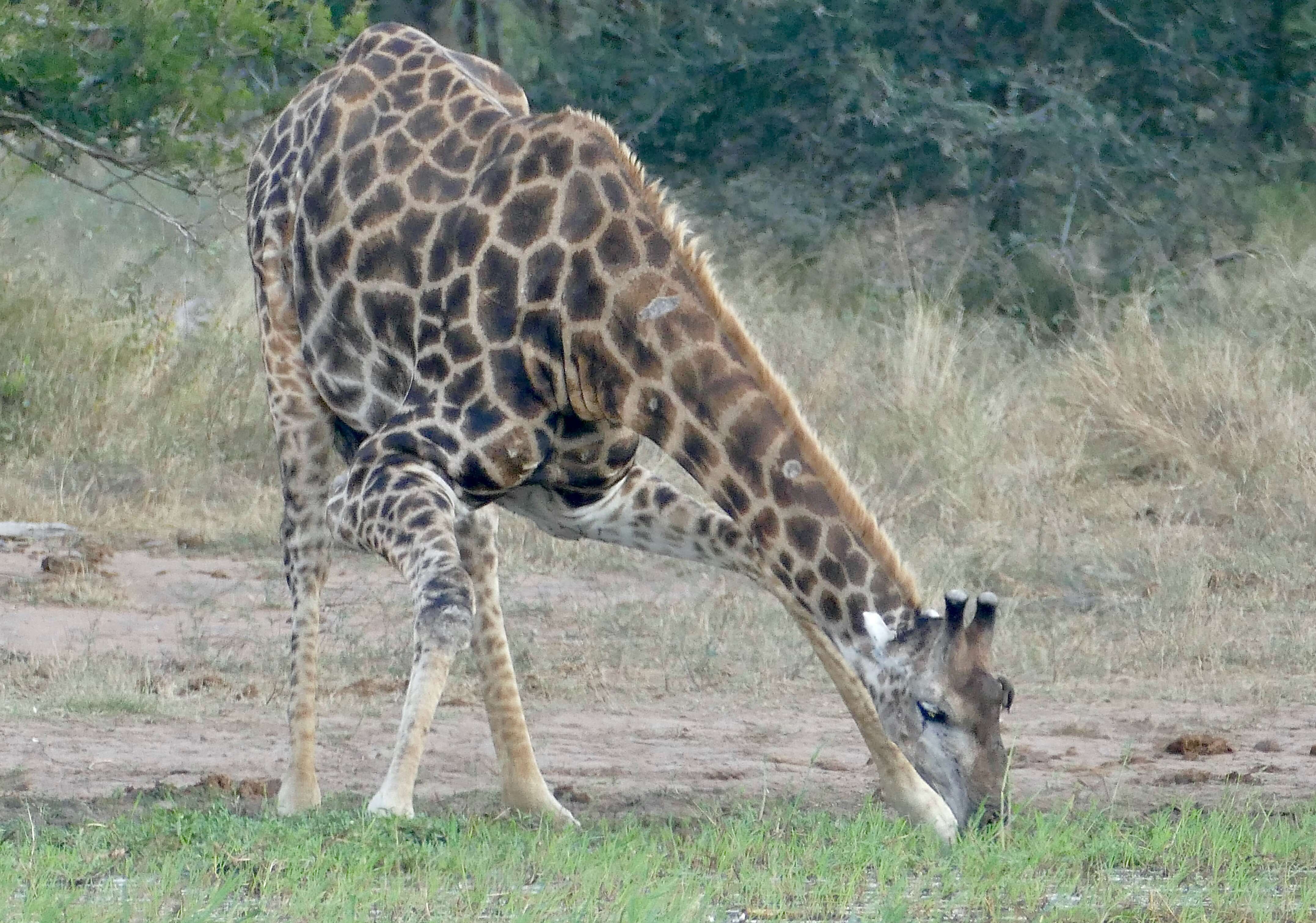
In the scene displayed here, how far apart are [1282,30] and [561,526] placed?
9.98 metres

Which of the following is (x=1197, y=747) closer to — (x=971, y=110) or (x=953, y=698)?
(x=953, y=698)

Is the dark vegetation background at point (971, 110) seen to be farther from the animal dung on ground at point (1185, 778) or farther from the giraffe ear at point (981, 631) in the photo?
the giraffe ear at point (981, 631)

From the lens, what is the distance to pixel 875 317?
43.9 feet

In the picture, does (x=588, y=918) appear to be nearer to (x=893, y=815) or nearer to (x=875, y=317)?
(x=893, y=815)

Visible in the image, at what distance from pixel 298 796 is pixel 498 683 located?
2.14ft

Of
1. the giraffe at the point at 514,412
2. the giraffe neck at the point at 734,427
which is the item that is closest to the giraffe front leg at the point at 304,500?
the giraffe at the point at 514,412

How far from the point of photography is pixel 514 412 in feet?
16.4

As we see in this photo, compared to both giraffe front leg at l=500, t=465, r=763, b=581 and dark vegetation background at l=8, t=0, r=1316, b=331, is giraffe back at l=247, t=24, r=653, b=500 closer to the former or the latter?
giraffe front leg at l=500, t=465, r=763, b=581

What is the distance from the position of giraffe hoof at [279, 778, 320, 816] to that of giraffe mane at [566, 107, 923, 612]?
175 centimetres

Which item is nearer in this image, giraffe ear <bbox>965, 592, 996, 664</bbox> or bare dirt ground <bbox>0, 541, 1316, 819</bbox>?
giraffe ear <bbox>965, 592, 996, 664</bbox>

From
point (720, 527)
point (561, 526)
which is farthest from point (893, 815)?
point (561, 526)

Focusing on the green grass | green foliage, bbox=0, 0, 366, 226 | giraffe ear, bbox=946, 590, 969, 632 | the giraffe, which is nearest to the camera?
the green grass

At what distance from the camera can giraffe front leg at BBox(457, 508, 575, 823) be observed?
5277 millimetres

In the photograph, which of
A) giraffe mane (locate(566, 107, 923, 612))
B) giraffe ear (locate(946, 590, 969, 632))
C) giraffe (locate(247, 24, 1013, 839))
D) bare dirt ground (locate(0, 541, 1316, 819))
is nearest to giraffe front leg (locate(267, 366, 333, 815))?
giraffe (locate(247, 24, 1013, 839))
